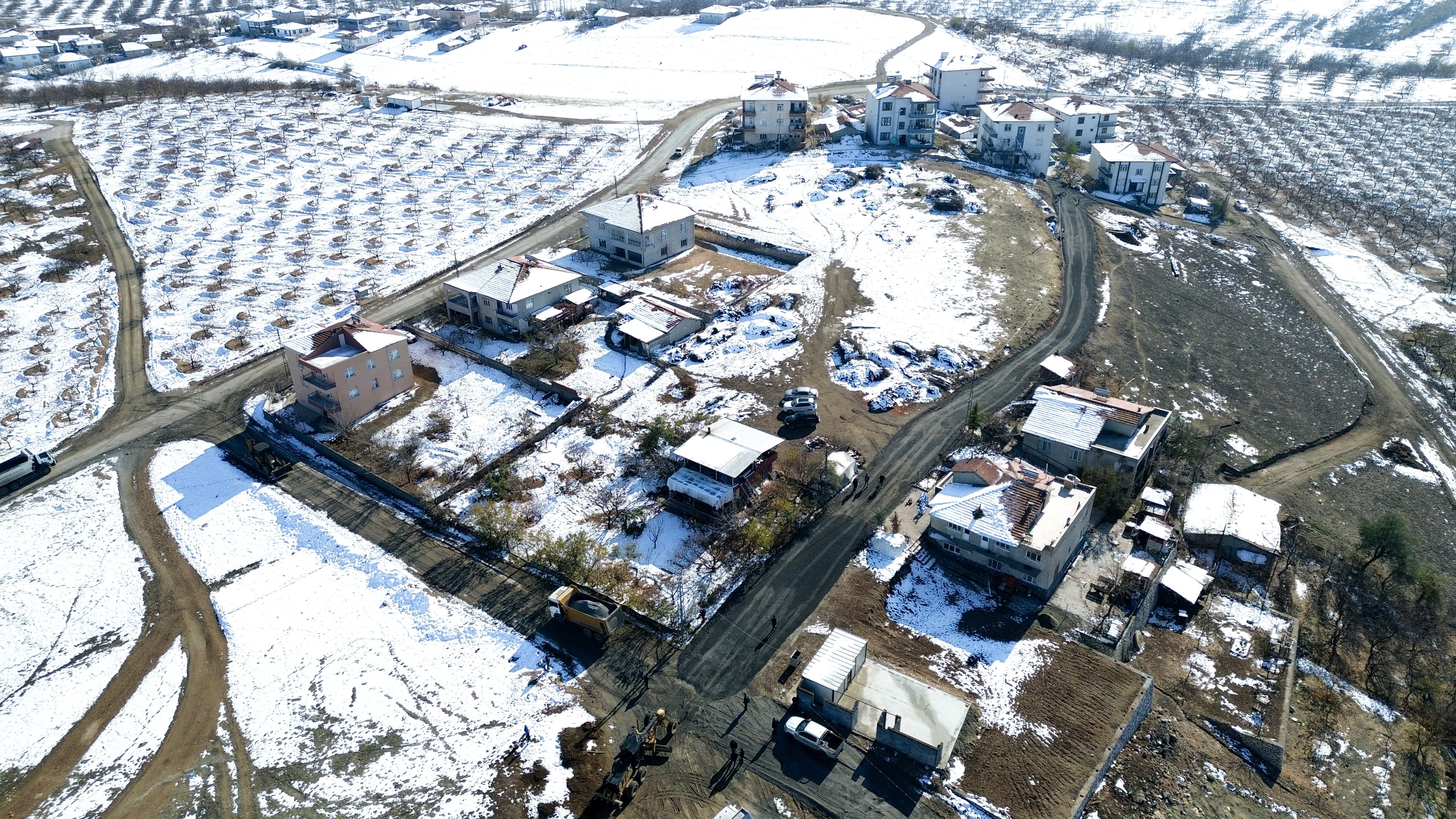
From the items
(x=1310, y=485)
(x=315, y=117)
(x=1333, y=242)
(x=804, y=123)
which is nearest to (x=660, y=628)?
(x=1310, y=485)

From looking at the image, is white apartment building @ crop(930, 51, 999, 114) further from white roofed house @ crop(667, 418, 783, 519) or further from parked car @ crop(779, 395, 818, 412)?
white roofed house @ crop(667, 418, 783, 519)

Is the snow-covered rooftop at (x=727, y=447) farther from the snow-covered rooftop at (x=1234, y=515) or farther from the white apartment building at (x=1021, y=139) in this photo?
the white apartment building at (x=1021, y=139)

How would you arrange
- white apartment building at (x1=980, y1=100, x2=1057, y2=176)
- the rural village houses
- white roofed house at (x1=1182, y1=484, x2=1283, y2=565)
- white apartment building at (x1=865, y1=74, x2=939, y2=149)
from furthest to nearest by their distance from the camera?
white apartment building at (x1=865, y1=74, x2=939, y2=149) < white apartment building at (x1=980, y1=100, x2=1057, y2=176) < the rural village houses < white roofed house at (x1=1182, y1=484, x2=1283, y2=565)

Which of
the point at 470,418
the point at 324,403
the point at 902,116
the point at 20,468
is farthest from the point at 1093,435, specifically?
the point at 902,116

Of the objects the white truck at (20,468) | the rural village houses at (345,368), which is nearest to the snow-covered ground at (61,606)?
the white truck at (20,468)

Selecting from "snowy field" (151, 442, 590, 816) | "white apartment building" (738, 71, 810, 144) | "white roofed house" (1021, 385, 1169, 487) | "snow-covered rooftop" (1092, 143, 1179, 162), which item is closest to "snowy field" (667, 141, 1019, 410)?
"white apartment building" (738, 71, 810, 144)
